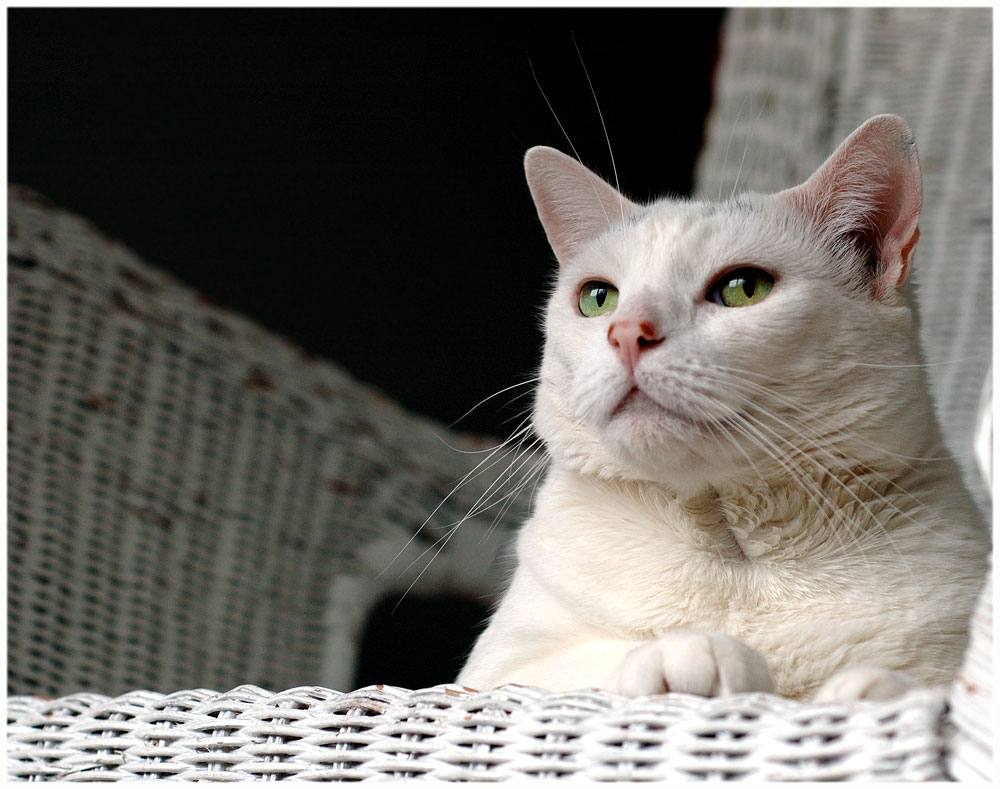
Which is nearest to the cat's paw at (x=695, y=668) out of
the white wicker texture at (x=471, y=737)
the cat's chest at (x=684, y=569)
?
the white wicker texture at (x=471, y=737)

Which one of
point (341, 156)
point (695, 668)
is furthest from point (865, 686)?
point (341, 156)

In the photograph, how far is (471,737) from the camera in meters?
0.71

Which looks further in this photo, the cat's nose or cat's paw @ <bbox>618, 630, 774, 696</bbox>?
the cat's nose

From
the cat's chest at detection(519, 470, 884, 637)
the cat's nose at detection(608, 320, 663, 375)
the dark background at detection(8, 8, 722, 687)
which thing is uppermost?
the dark background at detection(8, 8, 722, 687)

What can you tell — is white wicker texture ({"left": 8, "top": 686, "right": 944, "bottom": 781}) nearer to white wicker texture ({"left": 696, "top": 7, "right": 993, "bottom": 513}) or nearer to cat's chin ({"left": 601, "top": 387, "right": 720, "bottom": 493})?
cat's chin ({"left": 601, "top": 387, "right": 720, "bottom": 493})

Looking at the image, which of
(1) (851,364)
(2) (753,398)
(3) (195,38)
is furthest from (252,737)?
(3) (195,38)

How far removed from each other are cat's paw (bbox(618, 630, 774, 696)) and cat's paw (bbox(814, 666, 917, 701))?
6 cm

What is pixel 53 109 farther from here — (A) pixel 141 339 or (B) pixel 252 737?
(B) pixel 252 737

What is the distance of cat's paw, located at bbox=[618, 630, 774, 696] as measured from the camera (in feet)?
2.42

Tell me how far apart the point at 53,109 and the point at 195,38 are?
16.7 inches

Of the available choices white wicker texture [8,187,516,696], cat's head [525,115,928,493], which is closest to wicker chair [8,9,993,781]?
white wicker texture [8,187,516,696]

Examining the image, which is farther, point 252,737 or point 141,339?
point 141,339

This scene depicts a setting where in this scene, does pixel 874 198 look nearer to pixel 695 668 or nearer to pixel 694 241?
pixel 694 241

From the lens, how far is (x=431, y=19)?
2.74 metres
